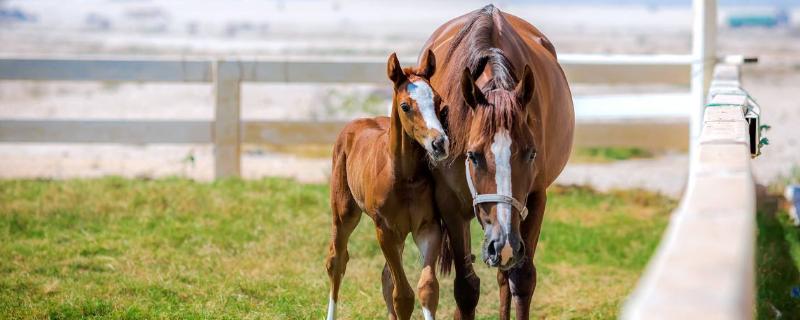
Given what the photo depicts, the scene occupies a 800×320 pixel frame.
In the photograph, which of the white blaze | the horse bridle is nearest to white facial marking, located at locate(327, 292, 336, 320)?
the horse bridle

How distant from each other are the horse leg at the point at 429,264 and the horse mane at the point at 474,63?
414 mm

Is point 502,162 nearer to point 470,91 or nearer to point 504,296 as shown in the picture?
point 470,91

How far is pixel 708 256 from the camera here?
2359 mm

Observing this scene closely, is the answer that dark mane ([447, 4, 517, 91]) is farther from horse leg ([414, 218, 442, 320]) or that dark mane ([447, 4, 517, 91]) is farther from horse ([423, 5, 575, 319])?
horse leg ([414, 218, 442, 320])

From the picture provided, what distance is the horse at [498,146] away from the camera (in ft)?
13.9

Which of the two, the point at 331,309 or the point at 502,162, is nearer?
the point at 502,162

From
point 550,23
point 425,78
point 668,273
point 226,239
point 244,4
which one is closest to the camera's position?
point 668,273

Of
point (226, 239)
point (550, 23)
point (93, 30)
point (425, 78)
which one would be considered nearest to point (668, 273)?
point (425, 78)

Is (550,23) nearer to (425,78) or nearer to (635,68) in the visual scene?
(635,68)

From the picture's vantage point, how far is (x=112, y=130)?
32.7ft

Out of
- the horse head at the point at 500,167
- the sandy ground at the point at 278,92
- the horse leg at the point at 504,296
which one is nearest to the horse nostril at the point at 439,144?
the horse head at the point at 500,167

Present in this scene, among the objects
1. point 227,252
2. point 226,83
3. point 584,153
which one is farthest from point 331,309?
point 584,153

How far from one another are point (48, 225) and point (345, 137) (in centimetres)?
313

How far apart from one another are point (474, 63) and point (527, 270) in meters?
0.92
